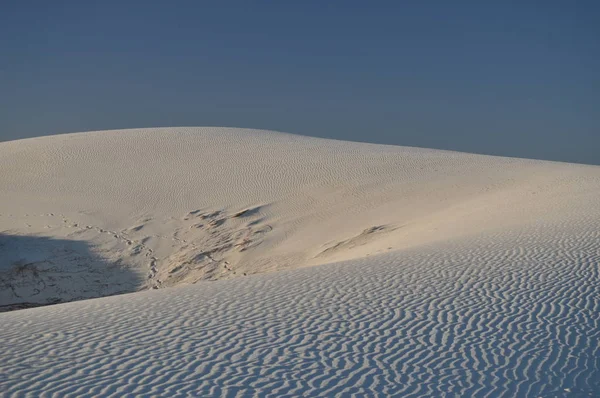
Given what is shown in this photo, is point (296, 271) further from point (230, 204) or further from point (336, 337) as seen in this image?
point (230, 204)

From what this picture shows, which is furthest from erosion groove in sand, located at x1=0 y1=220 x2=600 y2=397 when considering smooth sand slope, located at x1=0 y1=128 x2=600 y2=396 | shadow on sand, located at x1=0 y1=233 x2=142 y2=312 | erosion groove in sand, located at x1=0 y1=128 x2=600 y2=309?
shadow on sand, located at x1=0 y1=233 x2=142 y2=312

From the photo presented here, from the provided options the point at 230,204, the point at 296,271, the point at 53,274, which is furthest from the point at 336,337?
the point at 230,204

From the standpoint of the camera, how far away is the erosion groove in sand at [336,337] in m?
4.48

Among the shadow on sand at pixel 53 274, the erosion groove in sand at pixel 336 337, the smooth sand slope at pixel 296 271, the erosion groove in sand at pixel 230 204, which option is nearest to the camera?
the erosion groove in sand at pixel 336 337

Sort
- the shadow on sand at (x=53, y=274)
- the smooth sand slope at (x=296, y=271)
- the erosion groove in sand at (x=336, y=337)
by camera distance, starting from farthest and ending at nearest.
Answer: the shadow on sand at (x=53, y=274) → the smooth sand slope at (x=296, y=271) → the erosion groove in sand at (x=336, y=337)

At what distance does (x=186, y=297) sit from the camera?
293 inches

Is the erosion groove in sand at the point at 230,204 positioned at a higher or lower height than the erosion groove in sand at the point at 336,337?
higher

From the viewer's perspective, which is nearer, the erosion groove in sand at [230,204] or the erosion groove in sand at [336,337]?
the erosion groove in sand at [336,337]

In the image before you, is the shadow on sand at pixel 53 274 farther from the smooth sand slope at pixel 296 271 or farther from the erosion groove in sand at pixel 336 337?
the erosion groove in sand at pixel 336 337

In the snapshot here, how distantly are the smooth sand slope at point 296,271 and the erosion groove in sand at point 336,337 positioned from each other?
0.08ft

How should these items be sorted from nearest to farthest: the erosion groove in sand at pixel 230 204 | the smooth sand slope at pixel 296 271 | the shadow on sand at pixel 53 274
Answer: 1. the smooth sand slope at pixel 296 271
2. the shadow on sand at pixel 53 274
3. the erosion groove in sand at pixel 230 204

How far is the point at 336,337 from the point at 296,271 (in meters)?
3.60

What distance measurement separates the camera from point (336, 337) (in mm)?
5504

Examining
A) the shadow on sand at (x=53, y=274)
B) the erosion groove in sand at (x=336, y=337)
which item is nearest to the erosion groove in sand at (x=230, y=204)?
the shadow on sand at (x=53, y=274)
